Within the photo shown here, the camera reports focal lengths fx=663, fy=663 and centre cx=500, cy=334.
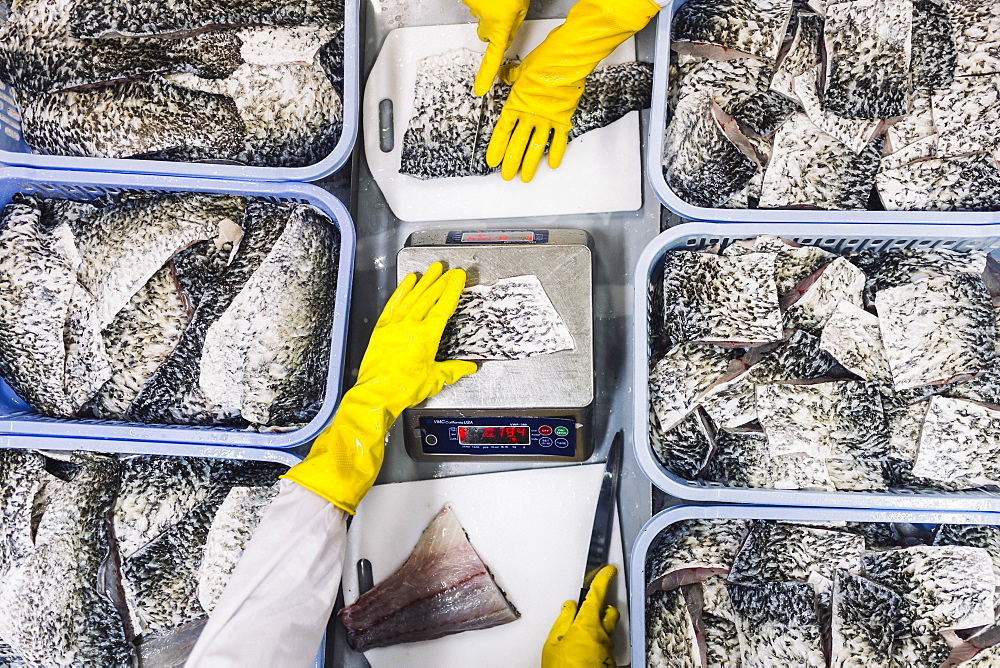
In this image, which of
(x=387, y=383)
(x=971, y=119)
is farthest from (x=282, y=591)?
(x=971, y=119)

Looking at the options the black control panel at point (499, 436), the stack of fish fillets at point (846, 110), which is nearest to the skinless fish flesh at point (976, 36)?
the stack of fish fillets at point (846, 110)

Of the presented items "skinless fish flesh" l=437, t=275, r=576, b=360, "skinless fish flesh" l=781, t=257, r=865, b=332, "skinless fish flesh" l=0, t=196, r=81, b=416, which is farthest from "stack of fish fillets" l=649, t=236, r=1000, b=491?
"skinless fish flesh" l=0, t=196, r=81, b=416

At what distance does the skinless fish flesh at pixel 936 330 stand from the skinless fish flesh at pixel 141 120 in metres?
1.32

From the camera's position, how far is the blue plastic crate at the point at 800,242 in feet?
3.96

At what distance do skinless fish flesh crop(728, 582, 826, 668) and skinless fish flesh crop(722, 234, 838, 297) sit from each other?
56 centimetres

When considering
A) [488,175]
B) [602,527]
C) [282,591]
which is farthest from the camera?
[488,175]

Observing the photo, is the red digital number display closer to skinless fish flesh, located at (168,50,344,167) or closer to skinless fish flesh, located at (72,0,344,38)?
skinless fish flesh, located at (168,50,344,167)

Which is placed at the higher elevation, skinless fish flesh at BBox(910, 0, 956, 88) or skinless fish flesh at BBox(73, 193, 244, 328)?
skinless fish flesh at BBox(910, 0, 956, 88)

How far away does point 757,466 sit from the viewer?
49.4 inches

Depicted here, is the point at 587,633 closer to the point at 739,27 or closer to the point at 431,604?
the point at 431,604

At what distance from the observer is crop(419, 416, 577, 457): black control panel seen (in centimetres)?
133

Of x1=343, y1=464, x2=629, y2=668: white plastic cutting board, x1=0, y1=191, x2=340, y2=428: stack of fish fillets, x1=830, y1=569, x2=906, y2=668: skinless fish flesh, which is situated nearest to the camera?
x1=830, y1=569, x2=906, y2=668: skinless fish flesh

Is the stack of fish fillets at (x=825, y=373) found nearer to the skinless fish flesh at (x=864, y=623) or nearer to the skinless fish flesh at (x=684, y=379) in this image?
the skinless fish flesh at (x=684, y=379)

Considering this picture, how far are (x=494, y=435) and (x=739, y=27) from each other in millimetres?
954
